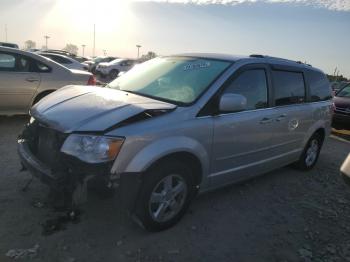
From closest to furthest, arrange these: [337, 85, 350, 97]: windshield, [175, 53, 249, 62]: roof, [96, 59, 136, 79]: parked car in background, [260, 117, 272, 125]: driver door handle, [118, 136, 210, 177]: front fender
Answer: [118, 136, 210, 177]: front fender < [175, 53, 249, 62]: roof < [260, 117, 272, 125]: driver door handle < [337, 85, 350, 97]: windshield < [96, 59, 136, 79]: parked car in background

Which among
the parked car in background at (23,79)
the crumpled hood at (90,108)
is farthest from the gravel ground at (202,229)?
the parked car in background at (23,79)

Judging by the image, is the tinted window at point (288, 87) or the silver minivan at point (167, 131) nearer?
the silver minivan at point (167, 131)

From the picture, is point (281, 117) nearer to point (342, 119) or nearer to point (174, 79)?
point (174, 79)

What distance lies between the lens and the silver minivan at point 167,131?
140 inches

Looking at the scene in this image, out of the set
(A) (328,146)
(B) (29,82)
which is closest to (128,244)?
(B) (29,82)

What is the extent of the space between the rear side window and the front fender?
115 inches

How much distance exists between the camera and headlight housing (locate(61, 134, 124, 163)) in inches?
137

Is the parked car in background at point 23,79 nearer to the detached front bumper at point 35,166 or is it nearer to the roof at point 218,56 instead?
the detached front bumper at point 35,166

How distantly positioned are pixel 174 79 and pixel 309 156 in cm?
317

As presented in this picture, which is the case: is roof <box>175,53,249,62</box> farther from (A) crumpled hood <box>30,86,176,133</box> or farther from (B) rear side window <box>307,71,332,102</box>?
(B) rear side window <box>307,71,332,102</box>

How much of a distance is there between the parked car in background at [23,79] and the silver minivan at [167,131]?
3433 mm

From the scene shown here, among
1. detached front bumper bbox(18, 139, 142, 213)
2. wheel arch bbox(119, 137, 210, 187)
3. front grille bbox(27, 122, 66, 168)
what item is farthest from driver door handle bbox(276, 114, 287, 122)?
front grille bbox(27, 122, 66, 168)

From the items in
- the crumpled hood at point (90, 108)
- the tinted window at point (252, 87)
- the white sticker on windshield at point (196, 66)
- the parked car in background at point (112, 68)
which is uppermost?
the white sticker on windshield at point (196, 66)

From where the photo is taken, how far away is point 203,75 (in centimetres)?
455
